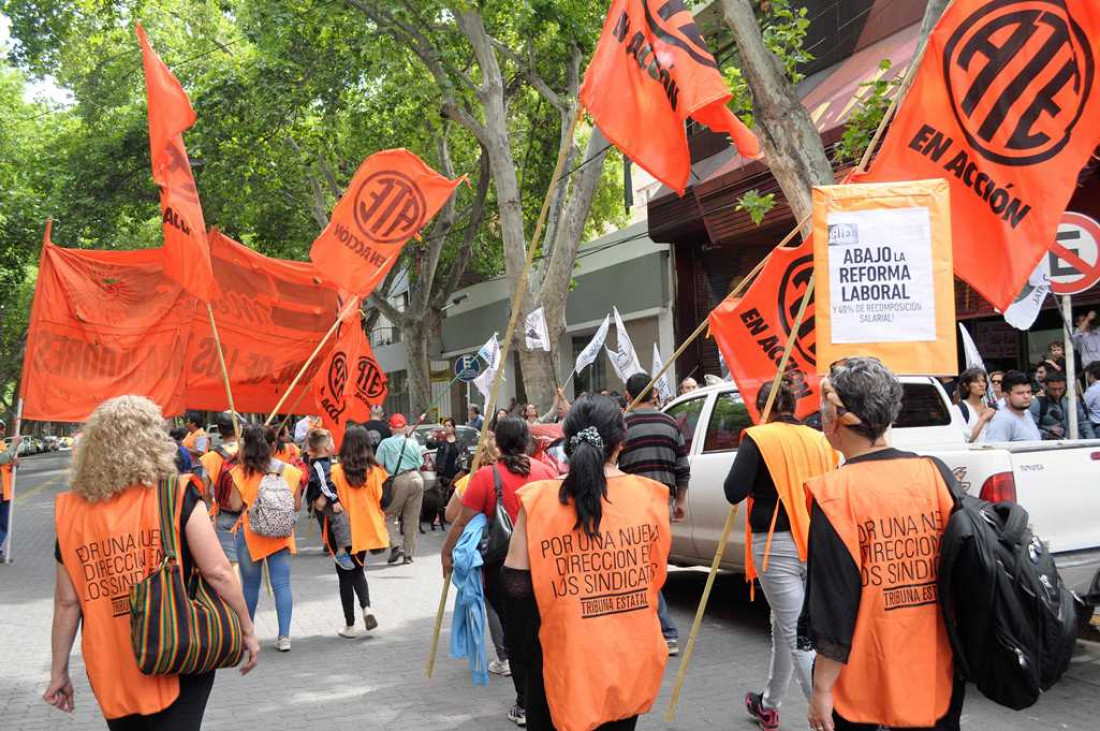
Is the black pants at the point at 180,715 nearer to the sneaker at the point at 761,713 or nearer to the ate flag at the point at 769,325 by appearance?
the sneaker at the point at 761,713

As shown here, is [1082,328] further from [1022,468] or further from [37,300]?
[37,300]

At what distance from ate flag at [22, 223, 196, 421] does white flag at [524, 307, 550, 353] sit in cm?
715

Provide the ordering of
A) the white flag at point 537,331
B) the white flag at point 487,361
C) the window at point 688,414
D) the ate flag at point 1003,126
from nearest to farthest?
the ate flag at point 1003,126
the window at point 688,414
the white flag at point 537,331
the white flag at point 487,361

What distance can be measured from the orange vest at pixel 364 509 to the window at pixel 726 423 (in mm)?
2612

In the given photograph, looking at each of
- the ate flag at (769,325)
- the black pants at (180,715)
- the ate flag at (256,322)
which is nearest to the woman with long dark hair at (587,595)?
the black pants at (180,715)

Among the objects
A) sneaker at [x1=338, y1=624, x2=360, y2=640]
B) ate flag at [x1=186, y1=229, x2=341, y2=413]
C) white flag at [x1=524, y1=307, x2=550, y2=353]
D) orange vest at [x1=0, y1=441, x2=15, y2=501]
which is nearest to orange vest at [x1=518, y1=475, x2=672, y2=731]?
sneaker at [x1=338, y1=624, x2=360, y2=640]

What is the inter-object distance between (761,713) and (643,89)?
140 inches

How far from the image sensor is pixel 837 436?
3.33 metres

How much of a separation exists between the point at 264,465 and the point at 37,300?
2.66 meters

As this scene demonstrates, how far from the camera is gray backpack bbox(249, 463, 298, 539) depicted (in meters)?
7.82

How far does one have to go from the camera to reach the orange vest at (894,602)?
312 centimetres

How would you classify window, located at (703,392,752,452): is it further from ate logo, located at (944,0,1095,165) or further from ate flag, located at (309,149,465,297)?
ate logo, located at (944,0,1095,165)

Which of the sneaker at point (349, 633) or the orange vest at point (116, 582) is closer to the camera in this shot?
the orange vest at point (116, 582)

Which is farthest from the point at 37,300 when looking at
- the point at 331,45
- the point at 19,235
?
the point at 19,235
